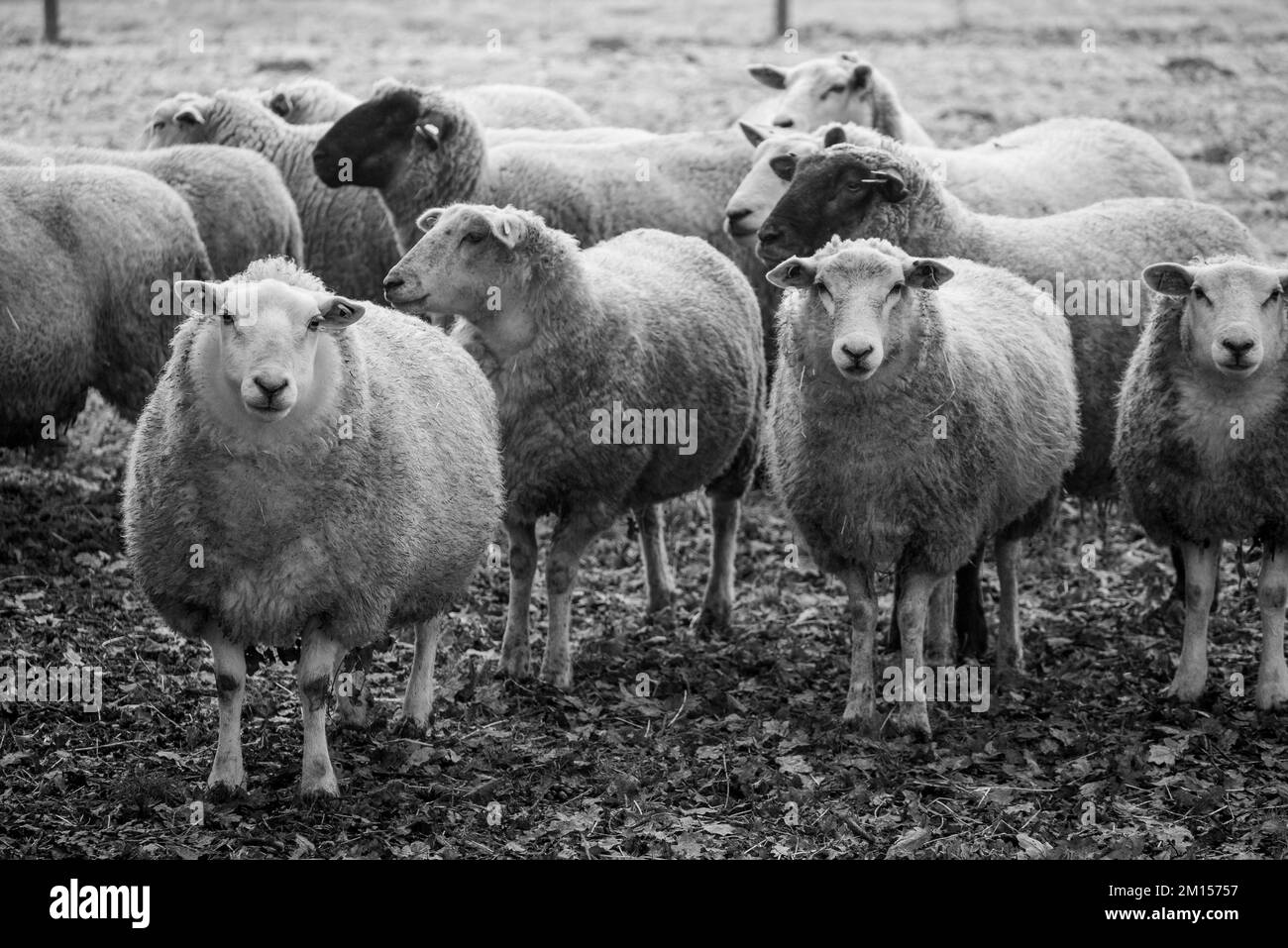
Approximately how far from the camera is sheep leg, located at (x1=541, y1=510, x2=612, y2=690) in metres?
7.67

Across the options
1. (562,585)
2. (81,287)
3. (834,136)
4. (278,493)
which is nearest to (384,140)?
(81,287)

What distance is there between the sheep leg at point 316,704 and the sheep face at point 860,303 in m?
2.24

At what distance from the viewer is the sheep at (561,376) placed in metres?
7.51

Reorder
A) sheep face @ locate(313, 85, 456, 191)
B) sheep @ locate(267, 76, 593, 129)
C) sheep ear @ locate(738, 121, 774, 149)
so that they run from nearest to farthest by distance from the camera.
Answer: sheep face @ locate(313, 85, 456, 191), sheep ear @ locate(738, 121, 774, 149), sheep @ locate(267, 76, 593, 129)

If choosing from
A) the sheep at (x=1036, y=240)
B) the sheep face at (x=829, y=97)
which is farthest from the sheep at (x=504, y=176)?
the sheep at (x=1036, y=240)

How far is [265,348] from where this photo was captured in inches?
221

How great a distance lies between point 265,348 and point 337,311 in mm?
371

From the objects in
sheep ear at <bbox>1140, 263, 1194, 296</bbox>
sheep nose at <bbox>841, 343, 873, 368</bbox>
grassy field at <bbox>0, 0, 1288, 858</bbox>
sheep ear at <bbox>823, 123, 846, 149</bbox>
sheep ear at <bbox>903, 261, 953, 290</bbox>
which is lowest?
grassy field at <bbox>0, 0, 1288, 858</bbox>

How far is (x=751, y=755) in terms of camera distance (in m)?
6.89

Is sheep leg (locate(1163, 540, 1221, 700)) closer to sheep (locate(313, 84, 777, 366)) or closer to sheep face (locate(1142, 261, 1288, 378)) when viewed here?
sheep face (locate(1142, 261, 1288, 378))

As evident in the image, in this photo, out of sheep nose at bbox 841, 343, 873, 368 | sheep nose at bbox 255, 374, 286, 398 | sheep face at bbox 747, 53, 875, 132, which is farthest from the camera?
sheep face at bbox 747, 53, 875, 132

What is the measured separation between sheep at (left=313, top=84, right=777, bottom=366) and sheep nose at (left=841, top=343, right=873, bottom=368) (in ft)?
12.0

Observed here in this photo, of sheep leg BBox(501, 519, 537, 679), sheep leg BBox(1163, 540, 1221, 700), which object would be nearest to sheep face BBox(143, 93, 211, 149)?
sheep leg BBox(501, 519, 537, 679)

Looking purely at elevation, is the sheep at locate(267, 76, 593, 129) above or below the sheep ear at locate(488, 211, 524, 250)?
above
